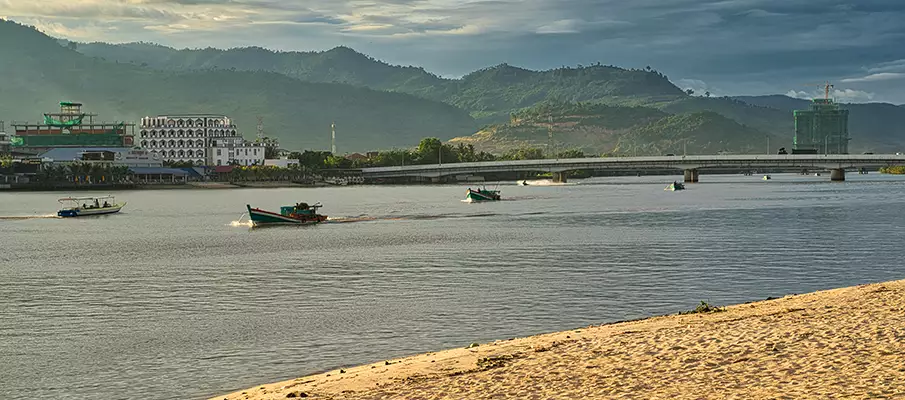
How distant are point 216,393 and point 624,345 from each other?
1101 centimetres

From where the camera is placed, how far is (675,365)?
24609 millimetres

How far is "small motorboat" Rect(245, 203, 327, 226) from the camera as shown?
365 ft

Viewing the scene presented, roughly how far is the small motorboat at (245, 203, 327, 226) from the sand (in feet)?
267

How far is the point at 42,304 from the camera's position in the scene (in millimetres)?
48031

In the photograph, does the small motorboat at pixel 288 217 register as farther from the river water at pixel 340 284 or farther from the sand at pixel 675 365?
the sand at pixel 675 365

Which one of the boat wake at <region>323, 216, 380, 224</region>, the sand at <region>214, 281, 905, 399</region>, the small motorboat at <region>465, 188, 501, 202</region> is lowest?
the boat wake at <region>323, 216, 380, 224</region>

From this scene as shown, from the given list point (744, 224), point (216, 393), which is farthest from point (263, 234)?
point (216, 393)

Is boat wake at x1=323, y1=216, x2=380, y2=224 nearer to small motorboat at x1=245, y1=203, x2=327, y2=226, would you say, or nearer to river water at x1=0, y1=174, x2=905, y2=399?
small motorboat at x1=245, y1=203, x2=327, y2=226

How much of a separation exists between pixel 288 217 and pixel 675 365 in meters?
91.7

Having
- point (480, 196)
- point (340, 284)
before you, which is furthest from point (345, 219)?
point (340, 284)

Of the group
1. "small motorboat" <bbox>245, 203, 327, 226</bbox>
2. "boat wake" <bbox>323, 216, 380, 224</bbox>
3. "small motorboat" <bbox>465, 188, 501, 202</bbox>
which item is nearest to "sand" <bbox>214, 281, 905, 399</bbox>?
"small motorboat" <bbox>245, 203, 327, 226</bbox>

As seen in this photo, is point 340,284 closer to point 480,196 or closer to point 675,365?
point 675,365

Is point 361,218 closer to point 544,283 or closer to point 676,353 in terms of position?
point 544,283

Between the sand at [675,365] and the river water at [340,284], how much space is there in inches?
192
